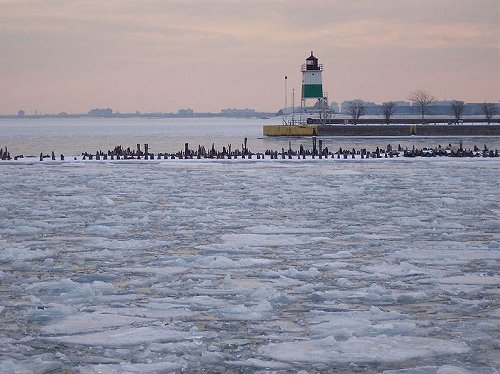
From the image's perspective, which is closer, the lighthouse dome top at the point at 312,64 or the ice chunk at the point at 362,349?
the ice chunk at the point at 362,349

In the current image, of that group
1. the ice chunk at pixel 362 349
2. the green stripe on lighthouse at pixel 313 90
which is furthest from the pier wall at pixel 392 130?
the ice chunk at pixel 362 349

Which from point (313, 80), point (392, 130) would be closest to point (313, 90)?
point (313, 80)

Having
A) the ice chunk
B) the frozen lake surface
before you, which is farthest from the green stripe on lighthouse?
the ice chunk

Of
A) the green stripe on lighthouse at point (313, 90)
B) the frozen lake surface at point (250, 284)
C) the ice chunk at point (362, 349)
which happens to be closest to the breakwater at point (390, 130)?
the green stripe on lighthouse at point (313, 90)

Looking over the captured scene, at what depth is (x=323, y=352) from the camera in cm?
600

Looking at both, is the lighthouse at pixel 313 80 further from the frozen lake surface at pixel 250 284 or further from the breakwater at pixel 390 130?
the frozen lake surface at pixel 250 284

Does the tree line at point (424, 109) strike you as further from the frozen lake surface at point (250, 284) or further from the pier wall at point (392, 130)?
the frozen lake surface at point (250, 284)

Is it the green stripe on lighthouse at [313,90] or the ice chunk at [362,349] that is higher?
the green stripe on lighthouse at [313,90]

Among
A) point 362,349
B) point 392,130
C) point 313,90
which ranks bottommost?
point 362,349

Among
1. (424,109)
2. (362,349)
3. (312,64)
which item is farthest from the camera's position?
(424,109)

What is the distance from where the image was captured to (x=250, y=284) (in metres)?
8.58

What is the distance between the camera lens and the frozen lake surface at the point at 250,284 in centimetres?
595

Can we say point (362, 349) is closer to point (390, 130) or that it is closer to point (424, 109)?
point (390, 130)

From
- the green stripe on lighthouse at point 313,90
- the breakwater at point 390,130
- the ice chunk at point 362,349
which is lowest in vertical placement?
the ice chunk at point 362,349
